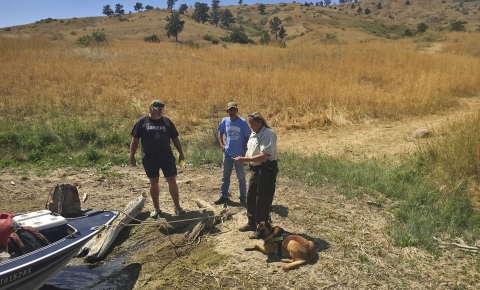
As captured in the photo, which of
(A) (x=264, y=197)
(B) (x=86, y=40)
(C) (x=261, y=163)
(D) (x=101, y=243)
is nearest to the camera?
(C) (x=261, y=163)

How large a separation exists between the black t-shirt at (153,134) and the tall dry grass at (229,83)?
5456 millimetres

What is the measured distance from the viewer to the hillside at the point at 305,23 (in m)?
42.0

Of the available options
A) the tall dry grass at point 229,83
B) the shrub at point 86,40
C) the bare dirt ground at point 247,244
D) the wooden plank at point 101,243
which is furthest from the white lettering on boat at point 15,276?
the shrub at point 86,40

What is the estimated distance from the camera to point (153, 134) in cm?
495

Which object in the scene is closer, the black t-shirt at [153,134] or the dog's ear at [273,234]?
the dog's ear at [273,234]

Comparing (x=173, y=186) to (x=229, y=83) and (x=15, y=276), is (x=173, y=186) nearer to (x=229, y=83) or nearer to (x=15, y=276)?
(x=15, y=276)

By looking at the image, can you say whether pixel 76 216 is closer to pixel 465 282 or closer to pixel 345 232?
pixel 345 232

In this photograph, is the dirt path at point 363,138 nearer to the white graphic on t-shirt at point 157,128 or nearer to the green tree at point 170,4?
the white graphic on t-shirt at point 157,128

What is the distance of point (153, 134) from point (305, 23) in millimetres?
49928

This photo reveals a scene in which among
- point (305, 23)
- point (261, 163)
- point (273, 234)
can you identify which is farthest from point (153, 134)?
point (305, 23)

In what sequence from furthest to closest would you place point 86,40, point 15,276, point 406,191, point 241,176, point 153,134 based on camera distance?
point 86,40, point 406,191, point 241,176, point 153,134, point 15,276

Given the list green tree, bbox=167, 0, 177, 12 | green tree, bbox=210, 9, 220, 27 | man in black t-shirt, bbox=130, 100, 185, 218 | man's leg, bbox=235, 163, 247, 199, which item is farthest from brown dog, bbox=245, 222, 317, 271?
green tree, bbox=167, 0, 177, 12

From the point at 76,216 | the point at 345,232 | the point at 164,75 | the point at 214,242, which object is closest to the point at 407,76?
the point at 164,75

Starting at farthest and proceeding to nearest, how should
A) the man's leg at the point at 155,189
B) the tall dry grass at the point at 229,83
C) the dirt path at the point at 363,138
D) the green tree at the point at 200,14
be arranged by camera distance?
the green tree at the point at 200,14 → the tall dry grass at the point at 229,83 → the dirt path at the point at 363,138 → the man's leg at the point at 155,189
